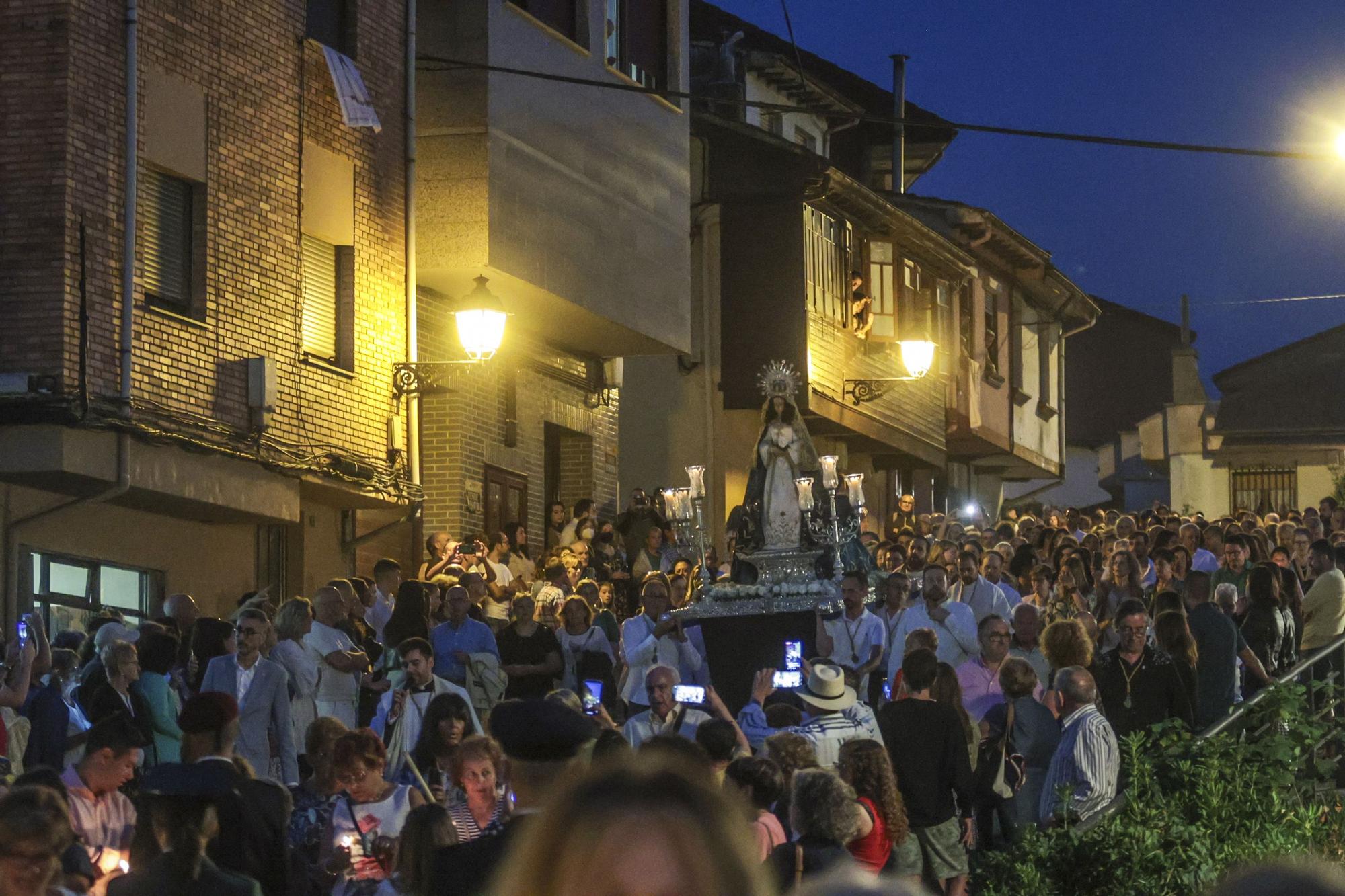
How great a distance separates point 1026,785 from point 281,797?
5.38 metres

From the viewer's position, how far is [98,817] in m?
9.81

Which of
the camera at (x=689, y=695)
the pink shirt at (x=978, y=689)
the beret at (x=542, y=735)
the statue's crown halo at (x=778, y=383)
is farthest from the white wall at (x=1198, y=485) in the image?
the beret at (x=542, y=735)

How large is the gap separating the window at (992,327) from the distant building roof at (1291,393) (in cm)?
1330

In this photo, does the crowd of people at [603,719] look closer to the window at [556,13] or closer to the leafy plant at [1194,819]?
the leafy plant at [1194,819]

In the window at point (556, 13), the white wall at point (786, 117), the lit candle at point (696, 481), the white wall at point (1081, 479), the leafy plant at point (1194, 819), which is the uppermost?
the white wall at point (786, 117)

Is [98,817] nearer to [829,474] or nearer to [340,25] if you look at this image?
[829,474]

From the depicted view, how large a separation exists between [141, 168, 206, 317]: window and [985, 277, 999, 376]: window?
25001 mm

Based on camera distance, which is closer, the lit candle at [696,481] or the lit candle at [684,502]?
the lit candle at [696,481]

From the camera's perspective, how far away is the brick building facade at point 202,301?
17.6 meters

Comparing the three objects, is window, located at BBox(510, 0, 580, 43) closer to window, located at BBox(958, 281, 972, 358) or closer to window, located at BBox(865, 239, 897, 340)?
window, located at BBox(865, 239, 897, 340)

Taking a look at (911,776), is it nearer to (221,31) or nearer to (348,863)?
(348,863)

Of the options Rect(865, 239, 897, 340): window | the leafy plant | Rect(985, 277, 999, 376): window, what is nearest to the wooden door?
Rect(865, 239, 897, 340): window

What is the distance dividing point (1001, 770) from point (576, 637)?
5216mm

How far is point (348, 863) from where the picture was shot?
9312mm
